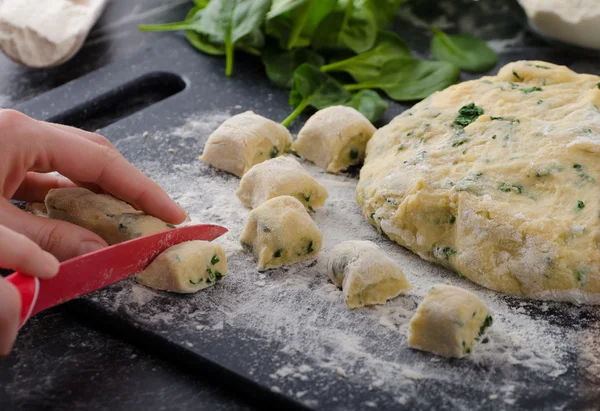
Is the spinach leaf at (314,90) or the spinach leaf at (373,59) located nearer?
the spinach leaf at (314,90)

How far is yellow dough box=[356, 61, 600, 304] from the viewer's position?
1.89 metres

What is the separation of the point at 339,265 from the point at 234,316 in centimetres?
29

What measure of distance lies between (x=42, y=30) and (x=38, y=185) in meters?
0.99

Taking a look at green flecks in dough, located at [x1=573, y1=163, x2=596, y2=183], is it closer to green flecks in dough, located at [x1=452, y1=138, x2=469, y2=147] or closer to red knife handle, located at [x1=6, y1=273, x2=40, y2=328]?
green flecks in dough, located at [x1=452, y1=138, x2=469, y2=147]

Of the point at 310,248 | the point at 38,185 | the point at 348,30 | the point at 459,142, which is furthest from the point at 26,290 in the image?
the point at 348,30

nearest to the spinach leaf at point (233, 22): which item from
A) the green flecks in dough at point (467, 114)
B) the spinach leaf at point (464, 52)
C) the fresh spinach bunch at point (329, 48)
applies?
the fresh spinach bunch at point (329, 48)

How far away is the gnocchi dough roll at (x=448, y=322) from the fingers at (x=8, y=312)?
860mm

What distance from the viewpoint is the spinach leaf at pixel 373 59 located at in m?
2.93

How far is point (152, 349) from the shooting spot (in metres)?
1.83

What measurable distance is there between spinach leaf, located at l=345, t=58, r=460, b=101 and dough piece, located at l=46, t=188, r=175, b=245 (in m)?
1.12

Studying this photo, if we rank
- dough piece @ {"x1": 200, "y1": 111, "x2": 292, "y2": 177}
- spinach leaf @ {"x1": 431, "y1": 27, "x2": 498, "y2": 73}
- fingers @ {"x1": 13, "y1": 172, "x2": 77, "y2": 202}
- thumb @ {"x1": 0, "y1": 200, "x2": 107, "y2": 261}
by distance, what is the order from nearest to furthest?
thumb @ {"x1": 0, "y1": 200, "x2": 107, "y2": 261}, fingers @ {"x1": 13, "y1": 172, "x2": 77, "y2": 202}, dough piece @ {"x1": 200, "y1": 111, "x2": 292, "y2": 177}, spinach leaf @ {"x1": 431, "y1": 27, "x2": 498, "y2": 73}

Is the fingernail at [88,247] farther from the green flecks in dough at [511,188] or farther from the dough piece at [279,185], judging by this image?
the green flecks in dough at [511,188]

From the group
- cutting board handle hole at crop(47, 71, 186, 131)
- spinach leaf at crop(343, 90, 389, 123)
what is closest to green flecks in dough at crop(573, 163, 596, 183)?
spinach leaf at crop(343, 90, 389, 123)

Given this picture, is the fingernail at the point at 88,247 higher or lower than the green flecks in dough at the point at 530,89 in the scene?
lower
